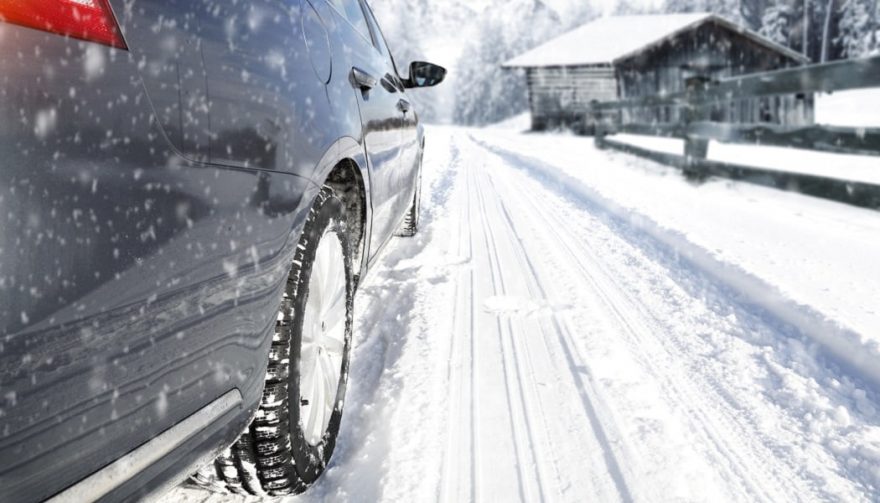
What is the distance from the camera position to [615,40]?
26250 millimetres

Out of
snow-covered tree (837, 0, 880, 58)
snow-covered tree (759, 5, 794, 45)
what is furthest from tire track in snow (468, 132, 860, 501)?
snow-covered tree (759, 5, 794, 45)

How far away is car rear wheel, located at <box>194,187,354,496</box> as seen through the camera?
3.87 feet

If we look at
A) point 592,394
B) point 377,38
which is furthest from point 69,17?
point 377,38

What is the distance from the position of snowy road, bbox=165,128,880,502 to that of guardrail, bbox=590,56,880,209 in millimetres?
1579

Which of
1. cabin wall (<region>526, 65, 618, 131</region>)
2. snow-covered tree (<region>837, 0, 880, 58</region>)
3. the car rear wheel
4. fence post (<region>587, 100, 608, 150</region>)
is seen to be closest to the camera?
the car rear wheel

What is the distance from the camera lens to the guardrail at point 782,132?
3.87 metres

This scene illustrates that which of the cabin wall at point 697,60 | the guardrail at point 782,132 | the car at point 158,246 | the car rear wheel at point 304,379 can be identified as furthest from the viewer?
the cabin wall at point 697,60

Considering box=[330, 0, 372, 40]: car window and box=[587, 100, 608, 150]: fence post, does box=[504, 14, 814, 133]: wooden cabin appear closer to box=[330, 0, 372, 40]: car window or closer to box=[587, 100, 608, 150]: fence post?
box=[587, 100, 608, 150]: fence post

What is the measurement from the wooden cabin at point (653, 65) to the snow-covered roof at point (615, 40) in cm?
5

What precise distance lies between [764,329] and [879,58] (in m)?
2.67

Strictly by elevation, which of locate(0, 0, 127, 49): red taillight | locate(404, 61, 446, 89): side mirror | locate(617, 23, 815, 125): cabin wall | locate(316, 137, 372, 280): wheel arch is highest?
locate(617, 23, 815, 125): cabin wall

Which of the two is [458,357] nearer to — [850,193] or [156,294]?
[156,294]

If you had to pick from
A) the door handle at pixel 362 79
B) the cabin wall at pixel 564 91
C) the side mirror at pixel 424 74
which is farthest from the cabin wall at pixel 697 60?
the door handle at pixel 362 79

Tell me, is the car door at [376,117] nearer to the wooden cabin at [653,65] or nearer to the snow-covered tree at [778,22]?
the wooden cabin at [653,65]
